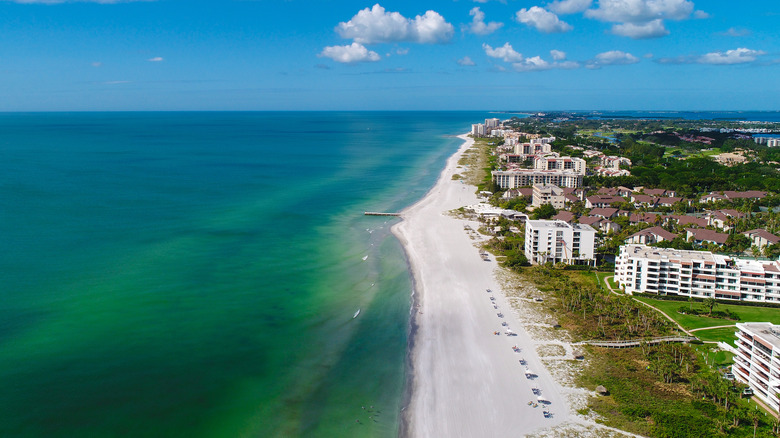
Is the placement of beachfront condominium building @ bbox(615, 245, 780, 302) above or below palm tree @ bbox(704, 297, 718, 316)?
above

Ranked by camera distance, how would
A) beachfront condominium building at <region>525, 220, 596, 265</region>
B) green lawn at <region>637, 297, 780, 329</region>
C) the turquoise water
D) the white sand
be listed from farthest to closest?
beachfront condominium building at <region>525, 220, 596, 265</region>, green lawn at <region>637, 297, 780, 329</region>, the turquoise water, the white sand

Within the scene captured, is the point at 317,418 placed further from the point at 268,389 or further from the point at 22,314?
the point at 22,314

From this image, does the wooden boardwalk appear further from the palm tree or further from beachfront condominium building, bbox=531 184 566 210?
beachfront condominium building, bbox=531 184 566 210

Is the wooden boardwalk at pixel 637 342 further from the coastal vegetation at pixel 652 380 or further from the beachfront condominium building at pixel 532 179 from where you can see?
the beachfront condominium building at pixel 532 179

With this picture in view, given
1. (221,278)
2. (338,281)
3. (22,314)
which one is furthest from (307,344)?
(22,314)

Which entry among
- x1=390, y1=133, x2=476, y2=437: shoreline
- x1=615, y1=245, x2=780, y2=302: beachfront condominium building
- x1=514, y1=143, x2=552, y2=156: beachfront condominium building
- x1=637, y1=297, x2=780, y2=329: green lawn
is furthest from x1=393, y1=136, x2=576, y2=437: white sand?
x1=514, y1=143, x2=552, y2=156: beachfront condominium building

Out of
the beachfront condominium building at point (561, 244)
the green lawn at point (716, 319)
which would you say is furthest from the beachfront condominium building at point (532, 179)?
the green lawn at point (716, 319)

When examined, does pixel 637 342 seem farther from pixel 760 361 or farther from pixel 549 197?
pixel 549 197

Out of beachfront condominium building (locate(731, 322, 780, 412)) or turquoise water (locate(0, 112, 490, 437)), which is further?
turquoise water (locate(0, 112, 490, 437))
